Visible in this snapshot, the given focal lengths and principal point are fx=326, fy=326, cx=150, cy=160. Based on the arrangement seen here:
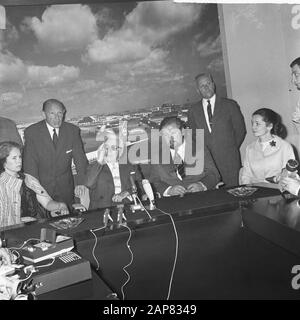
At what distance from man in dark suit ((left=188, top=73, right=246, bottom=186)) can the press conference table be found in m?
1.83

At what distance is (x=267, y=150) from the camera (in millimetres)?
3230

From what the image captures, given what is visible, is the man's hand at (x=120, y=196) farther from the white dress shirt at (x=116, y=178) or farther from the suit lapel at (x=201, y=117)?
the suit lapel at (x=201, y=117)

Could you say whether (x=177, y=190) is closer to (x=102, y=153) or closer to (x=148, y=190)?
(x=148, y=190)

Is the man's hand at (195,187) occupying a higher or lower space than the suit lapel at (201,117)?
lower

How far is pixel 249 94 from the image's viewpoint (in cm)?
423

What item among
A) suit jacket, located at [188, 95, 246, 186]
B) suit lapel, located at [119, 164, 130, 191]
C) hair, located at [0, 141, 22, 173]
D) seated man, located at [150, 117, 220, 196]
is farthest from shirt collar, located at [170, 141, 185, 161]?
hair, located at [0, 141, 22, 173]

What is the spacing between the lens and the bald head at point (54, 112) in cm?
338

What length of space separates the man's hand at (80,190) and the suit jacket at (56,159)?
55mm

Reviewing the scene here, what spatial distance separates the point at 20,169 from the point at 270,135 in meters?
2.49

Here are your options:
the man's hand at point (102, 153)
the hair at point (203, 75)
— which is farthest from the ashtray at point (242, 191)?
the hair at point (203, 75)

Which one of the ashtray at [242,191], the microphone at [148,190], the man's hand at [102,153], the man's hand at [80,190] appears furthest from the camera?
the man's hand at [80,190]

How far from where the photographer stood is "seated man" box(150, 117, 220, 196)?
3.15m

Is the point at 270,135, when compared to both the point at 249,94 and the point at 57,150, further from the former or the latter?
the point at 57,150
